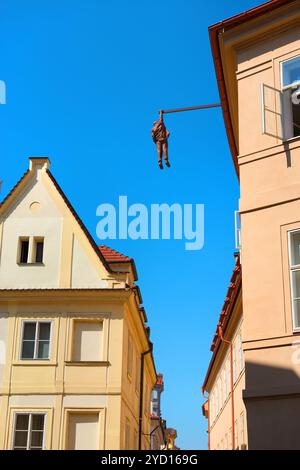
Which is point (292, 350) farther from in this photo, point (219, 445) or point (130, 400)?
point (219, 445)

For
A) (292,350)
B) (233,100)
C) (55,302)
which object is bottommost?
(292,350)

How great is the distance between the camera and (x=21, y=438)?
23844mm

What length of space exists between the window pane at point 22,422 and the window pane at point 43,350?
2249mm

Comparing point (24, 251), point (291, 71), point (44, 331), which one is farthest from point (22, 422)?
point (291, 71)

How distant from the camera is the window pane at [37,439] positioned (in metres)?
23.7

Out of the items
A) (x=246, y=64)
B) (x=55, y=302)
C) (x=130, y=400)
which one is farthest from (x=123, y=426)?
(x=246, y=64)

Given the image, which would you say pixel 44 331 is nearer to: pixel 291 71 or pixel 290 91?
pixel 290 91

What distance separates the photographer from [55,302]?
25.6 metres

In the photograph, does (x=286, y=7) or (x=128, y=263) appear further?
(x=128, y=263)

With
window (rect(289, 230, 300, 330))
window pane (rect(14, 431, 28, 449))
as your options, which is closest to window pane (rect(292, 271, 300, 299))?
window (rect(289, 230, 300, 330))

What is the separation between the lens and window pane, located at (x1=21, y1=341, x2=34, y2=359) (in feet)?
81.9

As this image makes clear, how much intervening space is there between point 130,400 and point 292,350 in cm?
1650

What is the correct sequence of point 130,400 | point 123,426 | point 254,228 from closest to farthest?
point 254,228, point 123,426, point 130,400

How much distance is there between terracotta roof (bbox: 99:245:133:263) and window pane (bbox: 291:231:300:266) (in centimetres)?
1566
